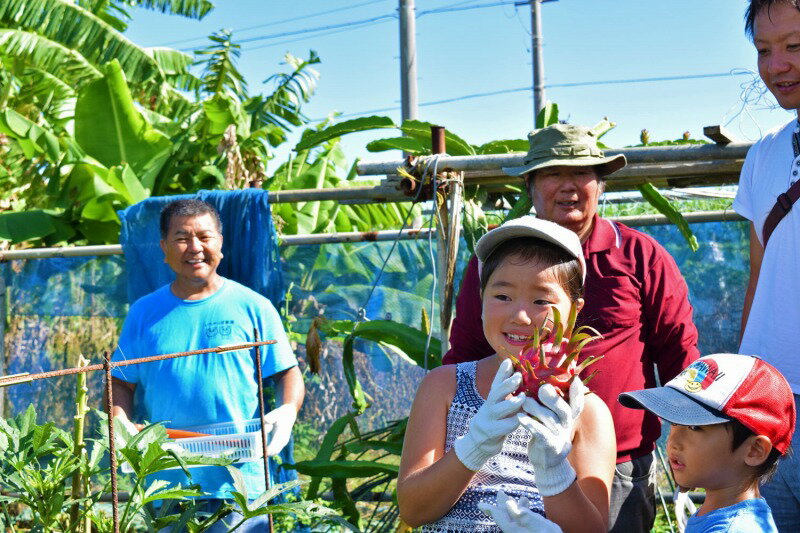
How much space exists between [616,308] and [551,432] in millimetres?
985

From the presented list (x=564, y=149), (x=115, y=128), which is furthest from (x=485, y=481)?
(x=115, y=128)

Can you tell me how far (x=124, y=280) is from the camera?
16.5 feet

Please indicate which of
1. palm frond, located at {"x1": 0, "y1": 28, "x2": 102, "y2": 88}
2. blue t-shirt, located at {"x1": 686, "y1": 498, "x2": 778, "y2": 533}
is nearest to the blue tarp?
blue t-shirt, located at {"x1": 686, "y1": 498, "x2": 778, "y2": 533}

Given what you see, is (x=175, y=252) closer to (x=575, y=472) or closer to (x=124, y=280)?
(x=124, y=280)

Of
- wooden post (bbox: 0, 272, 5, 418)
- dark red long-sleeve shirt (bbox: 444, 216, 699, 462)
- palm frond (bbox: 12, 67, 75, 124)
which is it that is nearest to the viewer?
dark red long-sleeve shirt (bbox: 444, 216, 699, 462)

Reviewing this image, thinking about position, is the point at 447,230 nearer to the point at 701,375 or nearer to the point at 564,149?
the point at 564,149

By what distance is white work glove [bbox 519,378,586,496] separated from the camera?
1.57m

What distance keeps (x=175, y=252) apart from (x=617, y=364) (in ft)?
6.21

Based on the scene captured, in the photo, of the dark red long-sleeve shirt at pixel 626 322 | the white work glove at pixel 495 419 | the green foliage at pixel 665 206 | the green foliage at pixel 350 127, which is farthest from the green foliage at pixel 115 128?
the white work glove at pixel 495 419

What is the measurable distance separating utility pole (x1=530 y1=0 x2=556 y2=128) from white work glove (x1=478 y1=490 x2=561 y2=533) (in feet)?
38.4

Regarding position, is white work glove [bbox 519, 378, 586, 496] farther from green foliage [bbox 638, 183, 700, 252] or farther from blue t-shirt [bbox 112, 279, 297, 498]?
green foliage [bbox 638, 183, 700, 252]

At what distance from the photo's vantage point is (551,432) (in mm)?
1586

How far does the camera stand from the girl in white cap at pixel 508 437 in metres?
1.69

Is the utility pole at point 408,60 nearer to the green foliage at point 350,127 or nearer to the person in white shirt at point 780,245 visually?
the green foliage at point 350,127
